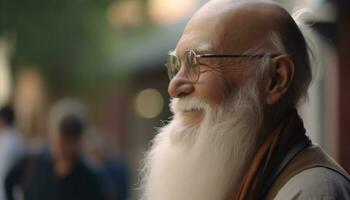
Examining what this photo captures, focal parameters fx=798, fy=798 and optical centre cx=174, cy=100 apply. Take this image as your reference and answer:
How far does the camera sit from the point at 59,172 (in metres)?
6.04

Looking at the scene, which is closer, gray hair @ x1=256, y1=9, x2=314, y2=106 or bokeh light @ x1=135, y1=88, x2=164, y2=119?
gray hair @ x1=256, y1=9, x2=314, y2=106

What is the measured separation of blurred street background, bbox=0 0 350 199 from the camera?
7.36 meters

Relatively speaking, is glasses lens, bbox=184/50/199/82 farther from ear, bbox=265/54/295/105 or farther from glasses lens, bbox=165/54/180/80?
ear, bbox=265/54/295/105

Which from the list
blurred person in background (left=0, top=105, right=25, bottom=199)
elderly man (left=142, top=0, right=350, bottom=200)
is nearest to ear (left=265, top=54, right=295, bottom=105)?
elderly man (left=142, top=0, right=350, bottom=200)

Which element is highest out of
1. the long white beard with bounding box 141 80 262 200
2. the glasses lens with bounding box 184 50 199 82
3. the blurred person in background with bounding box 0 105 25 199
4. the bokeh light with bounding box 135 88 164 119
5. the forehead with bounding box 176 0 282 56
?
the forehead with bounding box 176 0 282 56

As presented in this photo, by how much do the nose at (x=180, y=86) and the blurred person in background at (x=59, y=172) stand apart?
3501mm

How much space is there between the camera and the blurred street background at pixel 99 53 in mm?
7355

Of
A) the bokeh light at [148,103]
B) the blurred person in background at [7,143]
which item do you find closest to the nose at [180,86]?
the blurred person in background at [7,143]

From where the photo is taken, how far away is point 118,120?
969 inches

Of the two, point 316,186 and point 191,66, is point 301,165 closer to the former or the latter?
point 316,186

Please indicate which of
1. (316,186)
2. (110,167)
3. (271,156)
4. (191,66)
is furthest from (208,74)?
(110,167)

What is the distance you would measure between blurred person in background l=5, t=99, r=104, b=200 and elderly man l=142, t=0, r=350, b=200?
348 cm

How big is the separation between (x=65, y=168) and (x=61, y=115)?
1.77ft

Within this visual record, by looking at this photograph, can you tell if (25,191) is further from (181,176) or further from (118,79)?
(118,79)
